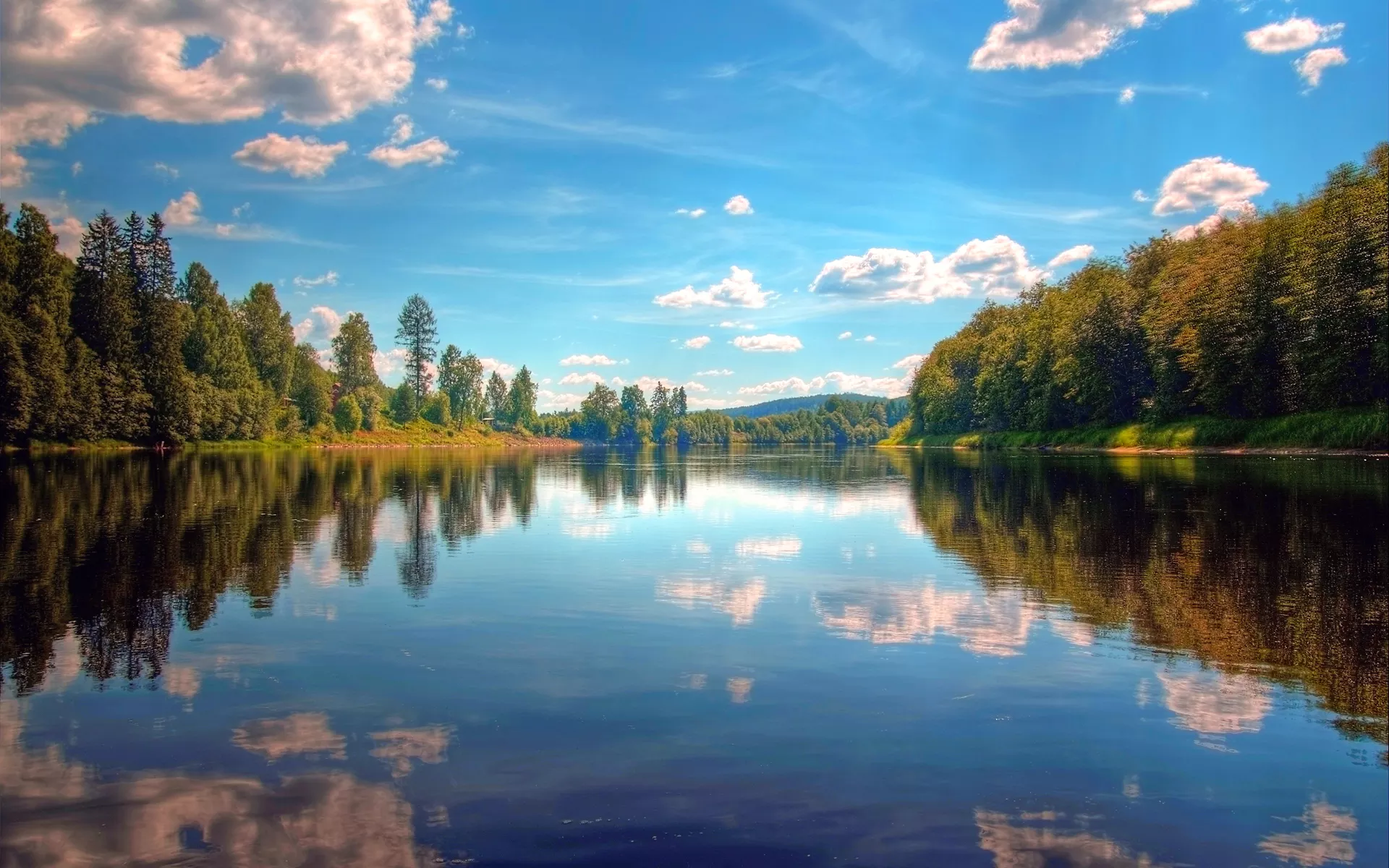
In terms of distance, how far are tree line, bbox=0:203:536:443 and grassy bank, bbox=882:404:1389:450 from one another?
105785mm

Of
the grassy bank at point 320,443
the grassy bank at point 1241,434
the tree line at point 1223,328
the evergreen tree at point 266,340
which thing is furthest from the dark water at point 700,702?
the evergreen tree at point 266,340

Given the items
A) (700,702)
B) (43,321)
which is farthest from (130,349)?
(700,702)

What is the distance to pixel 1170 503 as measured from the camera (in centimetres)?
3052

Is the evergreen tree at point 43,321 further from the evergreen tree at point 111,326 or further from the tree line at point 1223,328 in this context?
the tree line at point 1223,328

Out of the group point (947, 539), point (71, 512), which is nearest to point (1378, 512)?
point (947, 539)

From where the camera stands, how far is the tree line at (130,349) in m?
78.9

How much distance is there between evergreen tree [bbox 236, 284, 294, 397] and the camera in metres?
138

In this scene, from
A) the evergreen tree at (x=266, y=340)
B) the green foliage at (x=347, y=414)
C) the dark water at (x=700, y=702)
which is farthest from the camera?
the green foliage at (x=347, y=414)

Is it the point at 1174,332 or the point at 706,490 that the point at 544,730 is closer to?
the point at 706,490

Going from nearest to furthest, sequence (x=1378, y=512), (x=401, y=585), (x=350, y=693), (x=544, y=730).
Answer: (x=544, y=730) < (x=350, y=693) < (x=401, y=585) < (x=1378, y=512)

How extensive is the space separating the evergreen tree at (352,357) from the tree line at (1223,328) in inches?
5104

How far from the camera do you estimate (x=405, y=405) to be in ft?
626

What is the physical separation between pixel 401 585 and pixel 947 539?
14534mm

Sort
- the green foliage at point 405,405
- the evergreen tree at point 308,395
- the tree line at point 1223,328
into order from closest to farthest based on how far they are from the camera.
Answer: the tree line at point 1223,328 → the evergreen tree at point 308,395 → the green foliage at point 405,405
